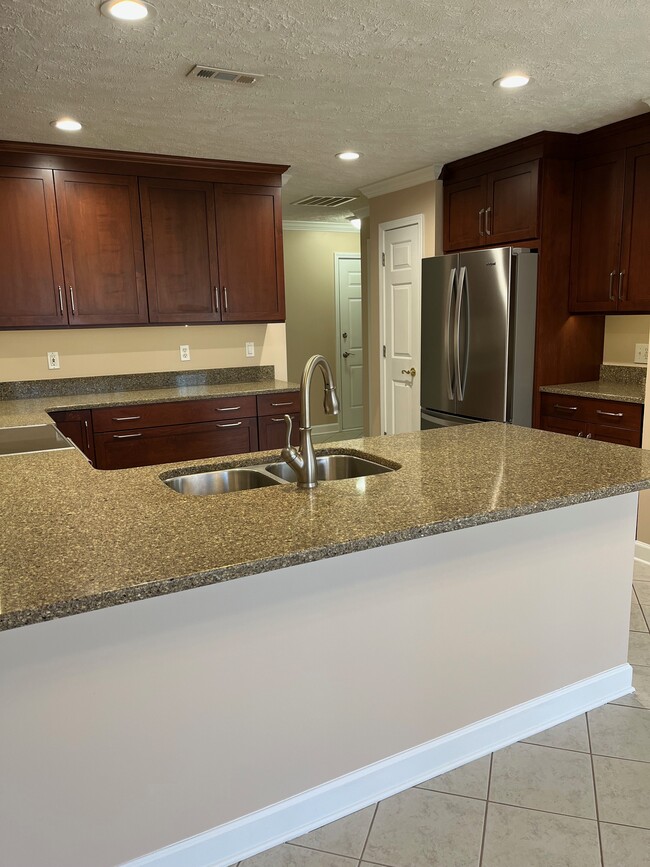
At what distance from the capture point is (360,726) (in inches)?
72.1

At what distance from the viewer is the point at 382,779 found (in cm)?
188

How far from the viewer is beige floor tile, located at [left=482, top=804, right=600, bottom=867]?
5.47 ft

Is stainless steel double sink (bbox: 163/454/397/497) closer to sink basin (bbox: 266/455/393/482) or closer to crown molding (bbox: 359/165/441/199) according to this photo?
sink basin (bbox: 266/455/393/482)

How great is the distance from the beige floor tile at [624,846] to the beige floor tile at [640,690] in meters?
0.61

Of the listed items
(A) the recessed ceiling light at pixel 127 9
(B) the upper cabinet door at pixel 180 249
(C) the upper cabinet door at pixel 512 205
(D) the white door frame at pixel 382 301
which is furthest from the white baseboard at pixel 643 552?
(A) the recessed ceiling light at pixel 127 9

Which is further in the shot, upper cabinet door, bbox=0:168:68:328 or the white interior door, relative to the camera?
the white interior door

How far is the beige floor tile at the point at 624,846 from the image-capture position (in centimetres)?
165

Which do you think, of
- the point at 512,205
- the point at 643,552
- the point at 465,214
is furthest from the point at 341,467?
the point at 465,214

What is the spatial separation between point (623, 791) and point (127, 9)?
2868 mm

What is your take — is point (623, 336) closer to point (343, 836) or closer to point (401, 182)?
point (401, 182)

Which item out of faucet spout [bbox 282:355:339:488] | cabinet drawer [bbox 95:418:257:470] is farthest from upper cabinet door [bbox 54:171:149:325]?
faucet spout [bbox 282:355:339:488]

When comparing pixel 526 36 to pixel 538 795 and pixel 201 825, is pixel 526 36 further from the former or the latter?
pixel 201 825

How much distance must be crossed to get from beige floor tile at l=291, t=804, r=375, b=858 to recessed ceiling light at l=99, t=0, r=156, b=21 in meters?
2.53

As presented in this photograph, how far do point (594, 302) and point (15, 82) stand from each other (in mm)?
3234
